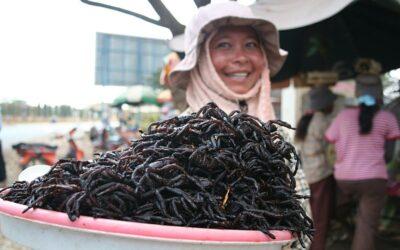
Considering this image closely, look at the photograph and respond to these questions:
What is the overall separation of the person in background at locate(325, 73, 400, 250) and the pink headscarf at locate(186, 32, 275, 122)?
201cm

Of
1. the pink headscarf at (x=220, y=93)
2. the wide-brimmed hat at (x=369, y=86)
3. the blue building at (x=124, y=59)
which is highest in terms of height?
the blue building at (x=124, y=59)

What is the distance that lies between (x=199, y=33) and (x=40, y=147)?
8.38m

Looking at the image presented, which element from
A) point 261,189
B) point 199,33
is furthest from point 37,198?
point 199,33

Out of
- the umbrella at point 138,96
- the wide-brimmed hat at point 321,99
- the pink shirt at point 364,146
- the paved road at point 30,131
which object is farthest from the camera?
the umbrella at point 138,96

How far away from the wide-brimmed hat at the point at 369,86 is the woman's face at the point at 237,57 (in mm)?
2156

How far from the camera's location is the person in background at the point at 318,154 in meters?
4.05

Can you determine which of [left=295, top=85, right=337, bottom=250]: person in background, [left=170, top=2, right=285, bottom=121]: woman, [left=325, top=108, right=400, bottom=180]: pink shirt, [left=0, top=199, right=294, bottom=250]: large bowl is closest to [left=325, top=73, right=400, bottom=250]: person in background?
[left=325, top=108, right=400, bottom=180]: pink shirt

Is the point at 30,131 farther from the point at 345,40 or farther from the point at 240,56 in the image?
the point at 240,56

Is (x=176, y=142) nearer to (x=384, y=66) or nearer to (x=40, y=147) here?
(x=384, y=66)

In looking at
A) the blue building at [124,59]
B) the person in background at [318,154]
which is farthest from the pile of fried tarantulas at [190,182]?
the blue building at [124,59]

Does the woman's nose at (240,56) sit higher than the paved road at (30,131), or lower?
higher

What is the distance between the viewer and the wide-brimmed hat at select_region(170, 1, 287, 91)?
177cm

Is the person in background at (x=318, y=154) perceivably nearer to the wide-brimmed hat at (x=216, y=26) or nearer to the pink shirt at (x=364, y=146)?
the pink shirt at (x=364, y=146)

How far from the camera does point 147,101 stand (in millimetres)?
16344
